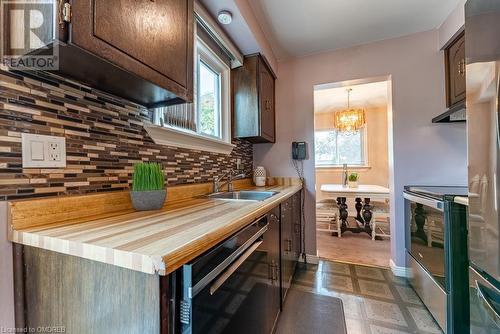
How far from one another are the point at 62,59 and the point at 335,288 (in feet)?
7.66

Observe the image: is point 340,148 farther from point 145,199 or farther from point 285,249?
point 145,199

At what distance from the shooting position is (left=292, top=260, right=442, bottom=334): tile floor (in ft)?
4.90

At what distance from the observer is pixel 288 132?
2680 millimetres

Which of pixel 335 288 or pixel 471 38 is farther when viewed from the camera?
pixel 335 288

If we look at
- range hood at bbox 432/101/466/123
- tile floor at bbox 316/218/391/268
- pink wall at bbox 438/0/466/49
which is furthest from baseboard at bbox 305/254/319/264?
pink wall at bbox 438/0/466/49

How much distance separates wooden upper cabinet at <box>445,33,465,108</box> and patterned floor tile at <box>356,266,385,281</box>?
1.71m

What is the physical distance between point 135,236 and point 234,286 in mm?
385

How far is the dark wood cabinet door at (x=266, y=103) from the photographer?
2.23 m

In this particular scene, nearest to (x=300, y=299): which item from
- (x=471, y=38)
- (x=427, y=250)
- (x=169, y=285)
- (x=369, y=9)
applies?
(x=427, y=250)

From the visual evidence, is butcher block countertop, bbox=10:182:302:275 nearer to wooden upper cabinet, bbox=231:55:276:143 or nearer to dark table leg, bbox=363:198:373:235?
wooden upper cabinet, bbox=231:55:276:143

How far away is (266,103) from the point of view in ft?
7.79

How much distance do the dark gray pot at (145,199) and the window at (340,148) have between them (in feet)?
13.4

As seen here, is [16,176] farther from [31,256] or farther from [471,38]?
[471,38]

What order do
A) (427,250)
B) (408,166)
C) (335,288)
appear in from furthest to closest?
(408,166) < (335,288) < (427,250)
